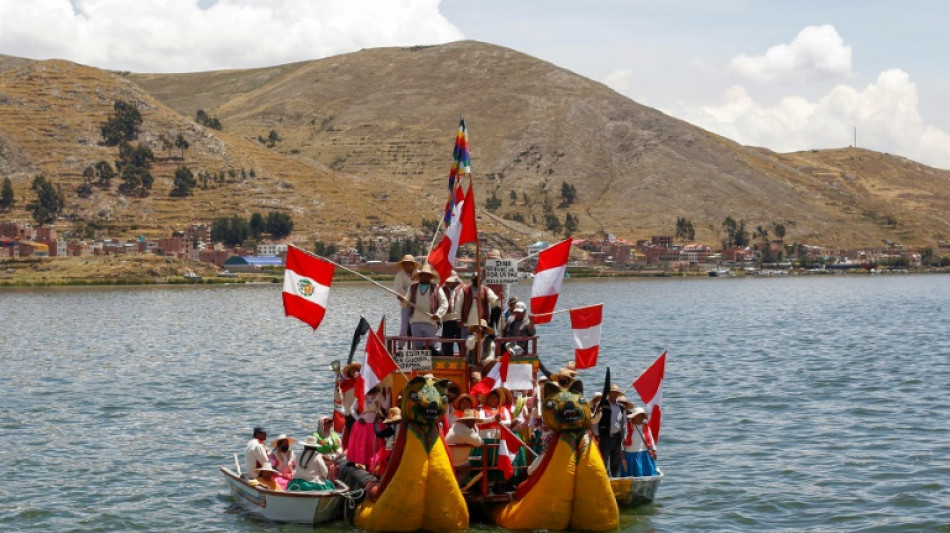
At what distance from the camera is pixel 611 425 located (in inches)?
968

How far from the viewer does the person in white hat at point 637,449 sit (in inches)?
994

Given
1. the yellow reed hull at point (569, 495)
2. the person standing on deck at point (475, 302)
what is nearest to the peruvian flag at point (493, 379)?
the person standing on deck at point (475, 302)

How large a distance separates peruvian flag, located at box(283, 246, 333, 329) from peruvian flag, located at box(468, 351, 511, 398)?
Answer: 349 cm

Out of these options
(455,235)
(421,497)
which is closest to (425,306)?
(455,235)

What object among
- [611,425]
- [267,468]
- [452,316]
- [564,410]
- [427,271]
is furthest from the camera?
[452,316]

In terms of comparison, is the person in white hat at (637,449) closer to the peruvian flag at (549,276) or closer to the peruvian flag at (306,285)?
the peruvian flag at (549,276)

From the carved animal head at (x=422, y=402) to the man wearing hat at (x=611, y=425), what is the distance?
12.1 ft

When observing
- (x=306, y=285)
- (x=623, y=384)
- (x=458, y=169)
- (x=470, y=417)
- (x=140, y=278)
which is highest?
(x=458, y=169)

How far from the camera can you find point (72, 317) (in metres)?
103

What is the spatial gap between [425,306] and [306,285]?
8.15 ft

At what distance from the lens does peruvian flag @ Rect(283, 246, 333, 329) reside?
1001 inches

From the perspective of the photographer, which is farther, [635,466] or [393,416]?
[635,466]

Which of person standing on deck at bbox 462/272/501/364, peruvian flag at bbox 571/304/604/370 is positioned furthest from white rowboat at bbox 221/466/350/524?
peruvian flag at bbox 571/304/604/370

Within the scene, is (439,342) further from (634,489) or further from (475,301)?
(634,489)
